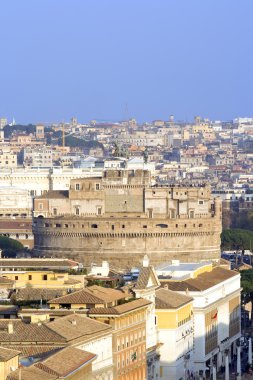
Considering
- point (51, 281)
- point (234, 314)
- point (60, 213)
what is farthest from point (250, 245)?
point (51, 281)

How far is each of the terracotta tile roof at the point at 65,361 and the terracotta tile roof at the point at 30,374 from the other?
361 millimetres

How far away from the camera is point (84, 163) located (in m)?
193

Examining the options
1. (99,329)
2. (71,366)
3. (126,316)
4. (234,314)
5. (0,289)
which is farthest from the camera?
(234,314)

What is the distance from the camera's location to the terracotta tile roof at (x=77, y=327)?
59.5 metres

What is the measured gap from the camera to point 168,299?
78.8m

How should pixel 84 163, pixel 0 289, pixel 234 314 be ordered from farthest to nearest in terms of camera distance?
pixel 84 163 < pixel 234 314 < pixel 0 289

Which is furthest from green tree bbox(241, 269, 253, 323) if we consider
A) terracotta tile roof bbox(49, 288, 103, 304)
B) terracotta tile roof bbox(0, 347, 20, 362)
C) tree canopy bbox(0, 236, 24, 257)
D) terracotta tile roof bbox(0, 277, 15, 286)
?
terracotta tile roof bbox(0, 347, 20, 362)

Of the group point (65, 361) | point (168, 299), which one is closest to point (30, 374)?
point (65, 361)

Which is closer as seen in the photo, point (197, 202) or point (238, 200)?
point (197, 202)

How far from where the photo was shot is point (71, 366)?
5488 centimetres

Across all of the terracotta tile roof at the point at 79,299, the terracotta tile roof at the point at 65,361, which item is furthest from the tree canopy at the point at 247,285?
the terracotta tile roof at the point at 65,361

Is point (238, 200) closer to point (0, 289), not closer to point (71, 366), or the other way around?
point (0, 289)

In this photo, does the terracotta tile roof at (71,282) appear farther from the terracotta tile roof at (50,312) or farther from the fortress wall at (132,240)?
the fortress wall at (132,240)

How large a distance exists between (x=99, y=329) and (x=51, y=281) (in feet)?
41.7
